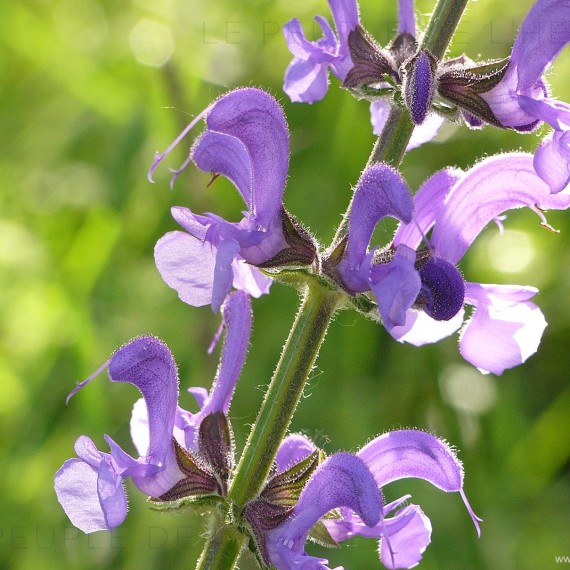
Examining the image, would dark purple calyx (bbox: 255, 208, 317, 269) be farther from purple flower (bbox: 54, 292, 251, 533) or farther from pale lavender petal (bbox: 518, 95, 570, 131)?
pale lavender petal (bbox: 518, 95, 570, 131)

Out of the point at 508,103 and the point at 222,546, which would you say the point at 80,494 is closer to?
the point at 222,546

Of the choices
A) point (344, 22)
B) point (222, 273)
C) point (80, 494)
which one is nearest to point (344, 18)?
point (344, 22)

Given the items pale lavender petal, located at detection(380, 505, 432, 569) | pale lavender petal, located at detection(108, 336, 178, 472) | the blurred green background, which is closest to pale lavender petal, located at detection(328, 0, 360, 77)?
pale lavender petal, located at detection(108, 336, 178, 472)

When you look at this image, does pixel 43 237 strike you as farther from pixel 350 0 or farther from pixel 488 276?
pixel 350 0

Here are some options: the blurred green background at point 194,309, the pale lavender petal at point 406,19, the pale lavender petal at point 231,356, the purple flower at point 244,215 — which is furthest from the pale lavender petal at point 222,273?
the blurred green background at point 194,309

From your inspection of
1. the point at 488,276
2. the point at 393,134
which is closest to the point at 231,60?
the point at 488,276

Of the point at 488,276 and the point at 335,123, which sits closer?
the point at 488,276
